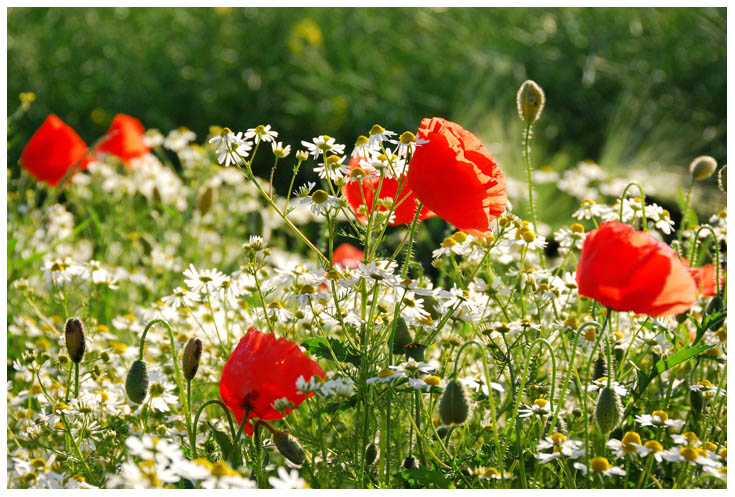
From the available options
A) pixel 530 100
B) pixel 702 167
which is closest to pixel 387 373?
pixel 530 100

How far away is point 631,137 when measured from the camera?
3.26 m

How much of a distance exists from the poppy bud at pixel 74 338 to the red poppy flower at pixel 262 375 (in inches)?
7.9

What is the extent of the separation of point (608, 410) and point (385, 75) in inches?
107

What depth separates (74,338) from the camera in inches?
41.5

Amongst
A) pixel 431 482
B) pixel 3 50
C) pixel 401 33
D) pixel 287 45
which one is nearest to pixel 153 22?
pixel 287 45

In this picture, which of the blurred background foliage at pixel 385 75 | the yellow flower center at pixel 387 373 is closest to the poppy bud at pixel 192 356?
the yellow flower center at pixel 387 373

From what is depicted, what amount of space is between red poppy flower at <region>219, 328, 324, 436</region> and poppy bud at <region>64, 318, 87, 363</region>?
0.66 ft

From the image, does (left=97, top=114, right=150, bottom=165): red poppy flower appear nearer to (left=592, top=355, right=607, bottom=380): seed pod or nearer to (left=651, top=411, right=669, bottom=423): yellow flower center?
(left=592, top=355, right=607, bottom=380): seed pod

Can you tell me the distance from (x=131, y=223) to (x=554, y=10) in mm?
2340

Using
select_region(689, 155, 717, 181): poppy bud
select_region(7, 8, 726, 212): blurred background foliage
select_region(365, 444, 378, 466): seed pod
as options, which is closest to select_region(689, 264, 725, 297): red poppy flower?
select_region(689, 155, 717, 181): poppy bud

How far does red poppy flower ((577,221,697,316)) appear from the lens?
90 cm

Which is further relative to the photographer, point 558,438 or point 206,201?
point 206,201

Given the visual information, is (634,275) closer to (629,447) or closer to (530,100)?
(629,447)

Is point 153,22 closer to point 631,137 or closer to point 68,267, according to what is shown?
point 631,137
